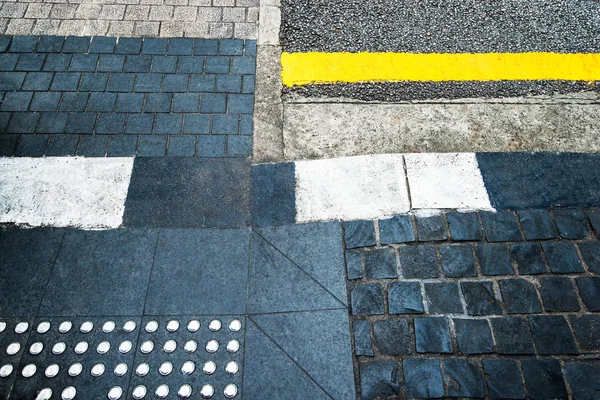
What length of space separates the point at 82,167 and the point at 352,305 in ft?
7.21

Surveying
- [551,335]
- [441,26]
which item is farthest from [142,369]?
[441,26]

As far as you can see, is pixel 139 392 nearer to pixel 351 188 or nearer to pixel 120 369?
pixel 120 369

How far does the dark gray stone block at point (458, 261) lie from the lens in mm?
2803

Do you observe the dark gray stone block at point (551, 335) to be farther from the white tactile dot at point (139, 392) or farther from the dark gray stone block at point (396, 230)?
the white tactile dot at point (139, 392)

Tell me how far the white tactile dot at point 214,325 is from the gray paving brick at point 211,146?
50.5 inches

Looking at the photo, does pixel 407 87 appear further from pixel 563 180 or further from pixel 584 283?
pixel 584 283

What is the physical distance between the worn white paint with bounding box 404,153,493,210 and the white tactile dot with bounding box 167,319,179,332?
69.1 inches

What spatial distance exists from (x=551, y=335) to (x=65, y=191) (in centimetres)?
334

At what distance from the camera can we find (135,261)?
2836 millimetres

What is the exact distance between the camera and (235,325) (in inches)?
103

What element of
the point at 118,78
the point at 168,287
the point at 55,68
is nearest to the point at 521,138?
the point at 168,287

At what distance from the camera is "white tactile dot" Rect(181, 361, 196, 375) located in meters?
2.47

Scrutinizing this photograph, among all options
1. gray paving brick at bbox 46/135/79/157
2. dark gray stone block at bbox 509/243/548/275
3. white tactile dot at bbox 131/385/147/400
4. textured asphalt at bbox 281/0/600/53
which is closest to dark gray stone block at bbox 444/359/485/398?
dark gray stone block at bbox 509/243/548/275

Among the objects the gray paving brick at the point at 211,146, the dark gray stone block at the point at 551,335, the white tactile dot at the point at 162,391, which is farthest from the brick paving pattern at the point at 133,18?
the dark gray stone block at the point at 551,335
